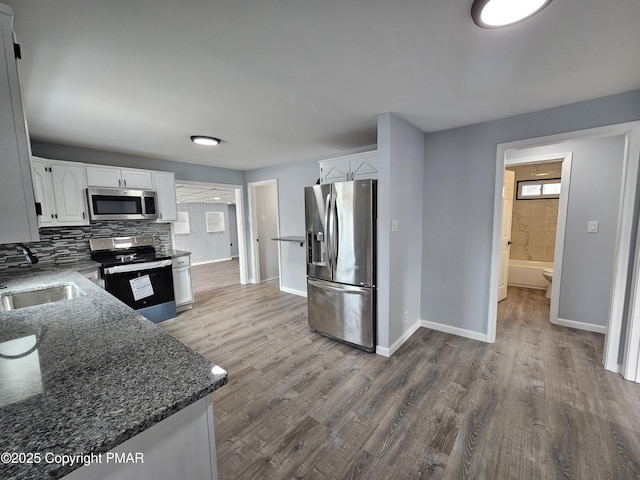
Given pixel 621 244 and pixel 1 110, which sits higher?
pixel 1 110

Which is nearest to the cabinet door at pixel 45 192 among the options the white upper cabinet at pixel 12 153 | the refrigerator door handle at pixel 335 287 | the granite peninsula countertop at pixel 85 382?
the granite peninsula countertop at pixel 85 382

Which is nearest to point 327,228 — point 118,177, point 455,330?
point 455,330

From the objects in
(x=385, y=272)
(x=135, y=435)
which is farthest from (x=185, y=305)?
(x=135, y=435)

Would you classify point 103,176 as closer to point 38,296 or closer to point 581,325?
point 38,296

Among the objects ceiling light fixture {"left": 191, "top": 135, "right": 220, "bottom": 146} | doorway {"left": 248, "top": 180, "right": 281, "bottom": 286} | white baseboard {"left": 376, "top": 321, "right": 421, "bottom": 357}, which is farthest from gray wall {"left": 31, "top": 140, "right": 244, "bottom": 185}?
white baseboard {"left": 376, "top": 321, "right": 421, "bottom": 357}

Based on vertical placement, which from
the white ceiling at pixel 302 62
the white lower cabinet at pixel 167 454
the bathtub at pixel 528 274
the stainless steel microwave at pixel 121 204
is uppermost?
the white ceiling at pixel 302 62

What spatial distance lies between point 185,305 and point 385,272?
10.2 ft

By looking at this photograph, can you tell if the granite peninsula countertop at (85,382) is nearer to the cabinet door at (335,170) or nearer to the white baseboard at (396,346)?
the white baseboard at (396,346)

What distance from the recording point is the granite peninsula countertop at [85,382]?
0.59 m

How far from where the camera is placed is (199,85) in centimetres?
186

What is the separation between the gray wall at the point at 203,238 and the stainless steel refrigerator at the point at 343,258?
6.14 meters

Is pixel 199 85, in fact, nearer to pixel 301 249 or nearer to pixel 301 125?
pixel 301 125

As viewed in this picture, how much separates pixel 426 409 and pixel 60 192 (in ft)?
14.4

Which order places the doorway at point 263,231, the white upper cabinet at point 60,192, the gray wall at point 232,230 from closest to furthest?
the white upper cabinet at point 60,192
the doorway at point 263,231
the gray wall at point 232,230
